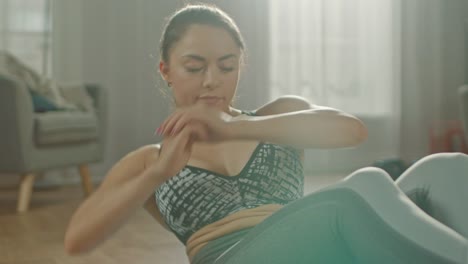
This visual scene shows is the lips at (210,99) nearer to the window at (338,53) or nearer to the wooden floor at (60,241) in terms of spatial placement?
the wooden floor at (60,241)

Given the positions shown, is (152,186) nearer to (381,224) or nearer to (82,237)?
(82,237)

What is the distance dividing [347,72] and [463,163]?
3.43 meters

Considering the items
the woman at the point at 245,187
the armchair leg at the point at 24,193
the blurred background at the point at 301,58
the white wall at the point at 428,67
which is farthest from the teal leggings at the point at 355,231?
the white wall at the point at 428,67

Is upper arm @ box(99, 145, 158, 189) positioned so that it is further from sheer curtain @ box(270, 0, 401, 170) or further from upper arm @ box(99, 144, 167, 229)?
sheer curtain @ box(270, 0, 401, 170)

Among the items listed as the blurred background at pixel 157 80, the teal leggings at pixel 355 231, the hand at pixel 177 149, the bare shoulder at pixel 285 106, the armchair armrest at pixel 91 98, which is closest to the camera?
the teal leggings at pixel 355 231

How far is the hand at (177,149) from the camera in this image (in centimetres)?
93

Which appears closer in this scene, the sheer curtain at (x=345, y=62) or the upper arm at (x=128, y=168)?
the upper arm at (x=128, y=168)

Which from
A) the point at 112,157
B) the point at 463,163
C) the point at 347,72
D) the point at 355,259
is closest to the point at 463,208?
the point at 463,163

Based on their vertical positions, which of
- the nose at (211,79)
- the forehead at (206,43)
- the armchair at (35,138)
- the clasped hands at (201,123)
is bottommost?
the armchair at (35,138)

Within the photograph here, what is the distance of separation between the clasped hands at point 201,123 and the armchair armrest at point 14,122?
193 cm

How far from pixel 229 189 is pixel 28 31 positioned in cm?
298

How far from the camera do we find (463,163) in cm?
104

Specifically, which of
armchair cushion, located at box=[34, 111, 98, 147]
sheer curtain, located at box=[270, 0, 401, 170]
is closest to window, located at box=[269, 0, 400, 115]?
sheer curtain, located at box=[270, 0, 401, 170]

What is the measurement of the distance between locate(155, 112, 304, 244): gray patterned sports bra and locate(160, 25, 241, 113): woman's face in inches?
4.0
